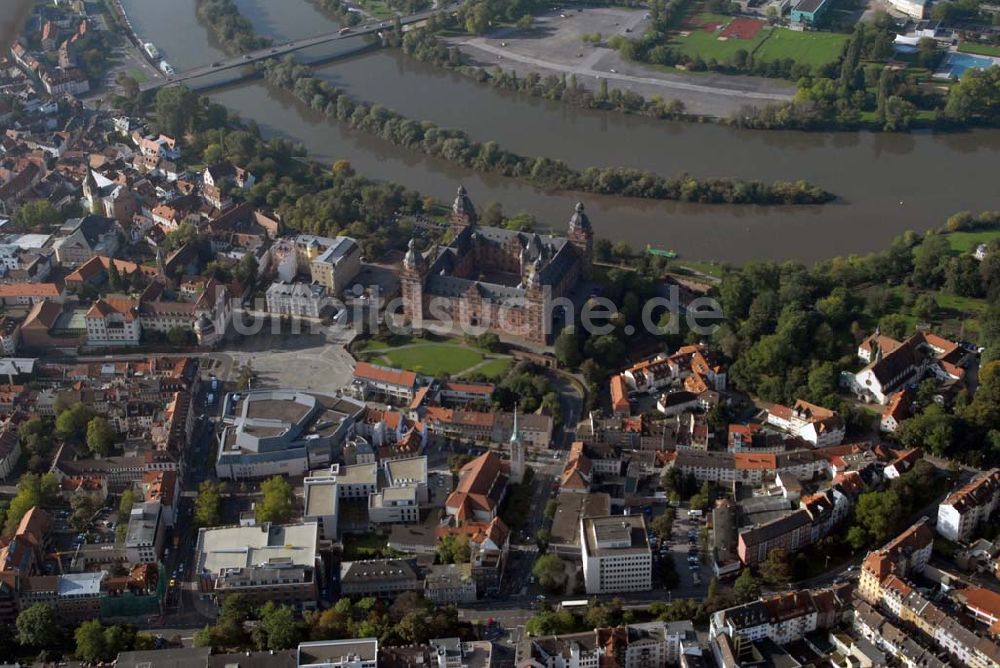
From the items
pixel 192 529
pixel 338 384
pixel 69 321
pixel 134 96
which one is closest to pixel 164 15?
pixel 134 96

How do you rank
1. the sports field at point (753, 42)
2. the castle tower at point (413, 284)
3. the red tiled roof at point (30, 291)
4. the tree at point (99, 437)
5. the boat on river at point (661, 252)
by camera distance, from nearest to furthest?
the tree at point (99, 437) < the castle tower at point (413, 284) < the red tiled roof at point (30, 291) < the boat on river at point (661, 252) < the sports field at point (753, 42)

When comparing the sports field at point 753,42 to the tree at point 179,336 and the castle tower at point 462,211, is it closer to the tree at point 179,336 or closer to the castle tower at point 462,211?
the castle tower at point 462,211

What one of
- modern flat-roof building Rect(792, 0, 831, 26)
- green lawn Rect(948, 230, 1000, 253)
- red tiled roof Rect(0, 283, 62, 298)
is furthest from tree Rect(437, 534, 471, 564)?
modern flat-roof building Rect(792, 0, 831, 26)

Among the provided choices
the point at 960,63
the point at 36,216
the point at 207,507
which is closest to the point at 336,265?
the point at 207,507

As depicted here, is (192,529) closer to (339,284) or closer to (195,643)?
(195,643)

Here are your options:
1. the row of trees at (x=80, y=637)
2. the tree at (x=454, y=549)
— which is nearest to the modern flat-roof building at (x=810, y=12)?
the tree at (x=454, y=549)

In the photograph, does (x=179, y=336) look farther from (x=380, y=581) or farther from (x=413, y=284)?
(x=380, y=581)

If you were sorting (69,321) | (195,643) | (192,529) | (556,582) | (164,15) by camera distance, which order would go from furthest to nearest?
1. (164,15)
2. (69,321)
3. (192,529)
4. (556,582)
5. (195,643)
